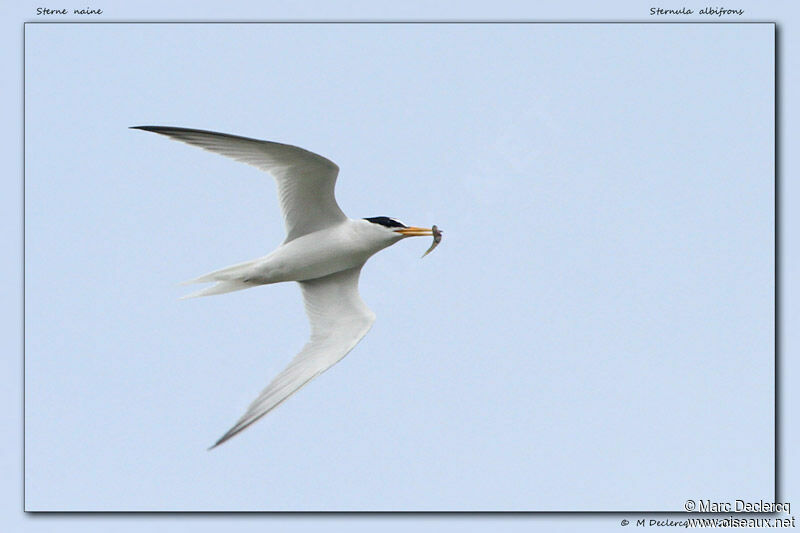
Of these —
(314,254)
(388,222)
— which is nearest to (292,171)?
(314,254)

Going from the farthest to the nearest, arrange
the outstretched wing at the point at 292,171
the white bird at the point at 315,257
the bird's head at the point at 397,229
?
the bird's head at the point at 397,229 < the white bird at the point at 315,257 < the outstretched wing at the point at 292,171

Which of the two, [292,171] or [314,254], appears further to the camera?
[314,254]

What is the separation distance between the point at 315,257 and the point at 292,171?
0.84 m

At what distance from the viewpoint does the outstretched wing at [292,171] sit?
7.74m

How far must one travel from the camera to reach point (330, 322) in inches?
354

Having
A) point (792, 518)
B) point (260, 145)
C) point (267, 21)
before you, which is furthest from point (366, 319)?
point (792, 518)

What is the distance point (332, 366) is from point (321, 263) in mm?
986

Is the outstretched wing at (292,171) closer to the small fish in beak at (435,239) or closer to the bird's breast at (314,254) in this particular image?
the bird's breast at (314,254)

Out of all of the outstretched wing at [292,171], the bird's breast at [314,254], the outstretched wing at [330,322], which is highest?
the outstretched wing at [292,171]

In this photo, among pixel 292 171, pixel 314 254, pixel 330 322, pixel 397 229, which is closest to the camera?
pixel 292 171

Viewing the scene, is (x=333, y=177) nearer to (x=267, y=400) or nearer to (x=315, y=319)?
(x=315, y=319)

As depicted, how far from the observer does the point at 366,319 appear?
8.94 metres

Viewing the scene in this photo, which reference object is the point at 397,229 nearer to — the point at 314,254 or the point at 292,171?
the point at 314,254

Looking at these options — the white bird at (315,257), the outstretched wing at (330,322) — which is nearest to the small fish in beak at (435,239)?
the white bird at (315,257)
